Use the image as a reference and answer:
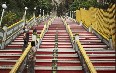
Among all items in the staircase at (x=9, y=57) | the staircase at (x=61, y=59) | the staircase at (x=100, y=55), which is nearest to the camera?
the staircase at (x=100, y=55)

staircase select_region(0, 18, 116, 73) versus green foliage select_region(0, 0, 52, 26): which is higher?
green foliage select_region(0, 0, 52, 26)

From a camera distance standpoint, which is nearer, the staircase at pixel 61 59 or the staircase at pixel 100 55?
the staircase at pixel 100 55

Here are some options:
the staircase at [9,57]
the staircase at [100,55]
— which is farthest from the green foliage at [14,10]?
the staircase at [100,55]

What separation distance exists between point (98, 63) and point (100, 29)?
11.3 meters

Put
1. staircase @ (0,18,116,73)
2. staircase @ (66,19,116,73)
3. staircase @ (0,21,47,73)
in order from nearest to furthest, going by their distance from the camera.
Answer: staircase @ (66,19,116,73) < staircase @ (0,21,47,73) < staircase @ (0,18,116,73)

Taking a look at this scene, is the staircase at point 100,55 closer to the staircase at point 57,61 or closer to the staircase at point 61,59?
the staircase at point 61,59

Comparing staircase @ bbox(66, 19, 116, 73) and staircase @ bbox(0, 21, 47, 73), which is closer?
staircase @ bbox(66, 19, 116, 73)

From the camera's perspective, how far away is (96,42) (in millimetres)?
24219

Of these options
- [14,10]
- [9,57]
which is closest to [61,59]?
[9,57]

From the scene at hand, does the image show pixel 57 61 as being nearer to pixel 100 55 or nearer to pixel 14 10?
pixel 100 55

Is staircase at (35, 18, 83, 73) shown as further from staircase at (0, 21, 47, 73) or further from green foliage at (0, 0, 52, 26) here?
green foliage at (0, 0, 52, 26)

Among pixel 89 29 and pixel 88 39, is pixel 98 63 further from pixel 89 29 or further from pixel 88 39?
pixel 89 29

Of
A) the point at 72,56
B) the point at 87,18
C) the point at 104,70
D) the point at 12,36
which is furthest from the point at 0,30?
the point at 87,18

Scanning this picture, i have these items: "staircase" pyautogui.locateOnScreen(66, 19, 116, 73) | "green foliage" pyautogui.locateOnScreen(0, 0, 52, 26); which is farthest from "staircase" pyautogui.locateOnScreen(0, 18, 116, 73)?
"green foliage" pyautogui.locateOnScreen(0, 0, 52, 26)
